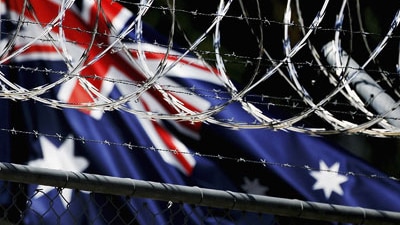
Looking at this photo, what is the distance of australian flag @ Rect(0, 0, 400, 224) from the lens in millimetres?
7676

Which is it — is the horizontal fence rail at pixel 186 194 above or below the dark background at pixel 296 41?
below

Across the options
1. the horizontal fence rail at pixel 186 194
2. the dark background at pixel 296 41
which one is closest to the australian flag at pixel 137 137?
the dark background at pixel 296 41

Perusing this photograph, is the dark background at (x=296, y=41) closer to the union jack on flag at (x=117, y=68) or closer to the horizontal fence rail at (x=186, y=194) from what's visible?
the union jack on flag at (x=117, y=68)

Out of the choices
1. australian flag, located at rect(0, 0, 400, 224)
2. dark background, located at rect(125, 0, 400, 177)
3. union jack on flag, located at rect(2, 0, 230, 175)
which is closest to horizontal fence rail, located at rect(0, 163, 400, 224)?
australian flag, located at rect(0, 0, 400, 224)

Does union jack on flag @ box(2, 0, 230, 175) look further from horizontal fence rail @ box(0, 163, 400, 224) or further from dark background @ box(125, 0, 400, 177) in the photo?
horizontal fence rail @ box(0, 163, 400, 224)

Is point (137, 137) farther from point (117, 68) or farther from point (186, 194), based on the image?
point (186, 194)

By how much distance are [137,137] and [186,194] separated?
4.18 m

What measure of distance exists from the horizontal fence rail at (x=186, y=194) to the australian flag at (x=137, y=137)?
11.2 ft

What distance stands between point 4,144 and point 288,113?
2.38 metres

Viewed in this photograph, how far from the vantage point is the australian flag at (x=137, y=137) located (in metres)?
7.68

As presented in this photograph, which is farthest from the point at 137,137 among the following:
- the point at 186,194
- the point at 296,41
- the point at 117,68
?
the point at 186,194

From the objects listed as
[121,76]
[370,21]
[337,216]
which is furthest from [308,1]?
[337,216]

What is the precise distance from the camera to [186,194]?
379cm

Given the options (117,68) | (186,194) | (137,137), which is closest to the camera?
(186,194)
